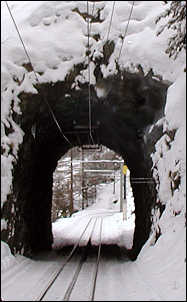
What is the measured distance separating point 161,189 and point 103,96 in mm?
3500

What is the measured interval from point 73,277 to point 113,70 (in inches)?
224

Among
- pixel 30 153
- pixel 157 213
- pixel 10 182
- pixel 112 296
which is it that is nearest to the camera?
pixel 112 296

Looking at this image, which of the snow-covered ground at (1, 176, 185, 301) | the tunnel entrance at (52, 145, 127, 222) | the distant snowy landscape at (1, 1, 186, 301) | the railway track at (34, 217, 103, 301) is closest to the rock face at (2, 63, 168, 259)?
the distant snowy landscape at (1, 1, 186, 301)

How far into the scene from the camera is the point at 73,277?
406 inches

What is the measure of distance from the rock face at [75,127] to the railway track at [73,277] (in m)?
1.38

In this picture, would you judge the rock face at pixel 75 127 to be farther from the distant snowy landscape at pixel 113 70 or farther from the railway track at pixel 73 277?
the railway track at pixel 73 277

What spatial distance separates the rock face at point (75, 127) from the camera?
38.3ft

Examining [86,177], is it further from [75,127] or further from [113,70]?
[113,70]

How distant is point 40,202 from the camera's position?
56.1 feet

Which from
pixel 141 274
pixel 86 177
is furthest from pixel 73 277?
pixel 86 177

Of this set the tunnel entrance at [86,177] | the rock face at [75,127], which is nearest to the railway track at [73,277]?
the rock face at [75,127]

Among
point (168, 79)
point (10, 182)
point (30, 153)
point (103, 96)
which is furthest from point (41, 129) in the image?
point (168, 79)

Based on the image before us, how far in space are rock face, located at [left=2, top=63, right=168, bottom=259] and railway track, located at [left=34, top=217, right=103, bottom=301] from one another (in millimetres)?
1376

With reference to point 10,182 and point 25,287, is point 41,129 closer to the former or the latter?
point 10,182
